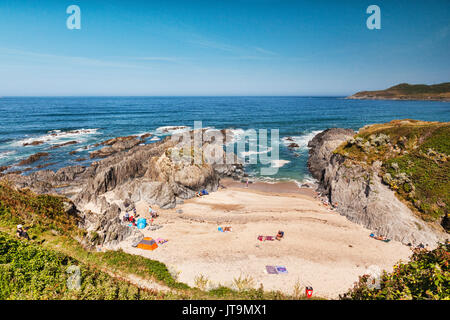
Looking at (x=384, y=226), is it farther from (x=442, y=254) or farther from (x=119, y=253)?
(x=119, y=253)

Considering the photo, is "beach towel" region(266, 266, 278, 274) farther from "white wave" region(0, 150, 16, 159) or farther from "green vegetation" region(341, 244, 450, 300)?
"white wave" region(0, 150, 16, 159)

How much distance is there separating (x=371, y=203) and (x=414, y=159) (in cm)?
859

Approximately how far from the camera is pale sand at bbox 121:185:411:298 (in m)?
17.2

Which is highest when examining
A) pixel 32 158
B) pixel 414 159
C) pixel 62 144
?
pixel 62 144

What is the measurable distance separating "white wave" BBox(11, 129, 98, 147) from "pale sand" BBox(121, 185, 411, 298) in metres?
49.7

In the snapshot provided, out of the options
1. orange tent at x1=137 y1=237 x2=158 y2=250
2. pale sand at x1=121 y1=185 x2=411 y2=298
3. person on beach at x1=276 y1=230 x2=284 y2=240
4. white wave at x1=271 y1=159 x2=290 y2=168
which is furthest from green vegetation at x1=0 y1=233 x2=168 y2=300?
white wave at x1=271 y1=159 x2=290 y2=168

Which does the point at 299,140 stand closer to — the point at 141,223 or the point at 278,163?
the point at 278,163

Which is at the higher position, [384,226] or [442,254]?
[442,254]

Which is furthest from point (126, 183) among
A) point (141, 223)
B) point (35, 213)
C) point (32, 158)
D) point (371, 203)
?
point (371, 203)

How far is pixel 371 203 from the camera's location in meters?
24.7
